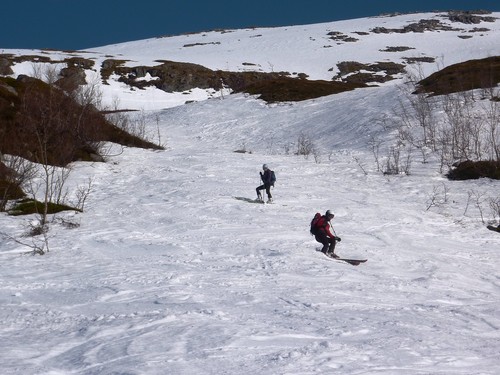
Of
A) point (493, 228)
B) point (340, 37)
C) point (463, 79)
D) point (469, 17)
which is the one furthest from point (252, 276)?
point (469, 17)

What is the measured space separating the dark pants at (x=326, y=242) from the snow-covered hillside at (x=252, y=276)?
41 cm

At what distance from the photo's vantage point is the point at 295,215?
1758cm

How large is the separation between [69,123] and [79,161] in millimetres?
1837

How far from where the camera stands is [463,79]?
134ft

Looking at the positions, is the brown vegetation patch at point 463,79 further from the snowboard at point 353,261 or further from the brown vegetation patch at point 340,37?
the brown vegetation patch at point 340,37

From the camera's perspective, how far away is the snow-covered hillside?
644cm

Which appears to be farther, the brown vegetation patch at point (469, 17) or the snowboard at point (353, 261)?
the brown vegetation patch at point (469, 17)

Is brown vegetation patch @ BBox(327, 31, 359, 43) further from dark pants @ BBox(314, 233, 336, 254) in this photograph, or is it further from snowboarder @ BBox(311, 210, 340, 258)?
dark pants @ BBox(314, 233, 336, 254)

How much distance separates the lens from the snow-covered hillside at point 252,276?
644 cm

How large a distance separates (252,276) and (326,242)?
107 inches

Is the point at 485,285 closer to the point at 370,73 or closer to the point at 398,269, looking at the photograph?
the point at 398,269

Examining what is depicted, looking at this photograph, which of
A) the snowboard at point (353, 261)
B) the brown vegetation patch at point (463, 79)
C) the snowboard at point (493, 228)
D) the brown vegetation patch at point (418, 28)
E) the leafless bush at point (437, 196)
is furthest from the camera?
the brown vegetation patch at point (418, 28)

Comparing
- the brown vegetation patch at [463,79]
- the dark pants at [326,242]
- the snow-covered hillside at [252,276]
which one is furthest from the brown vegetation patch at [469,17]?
the dark pants at [326,242]

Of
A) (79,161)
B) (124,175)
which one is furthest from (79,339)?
(79,161)
